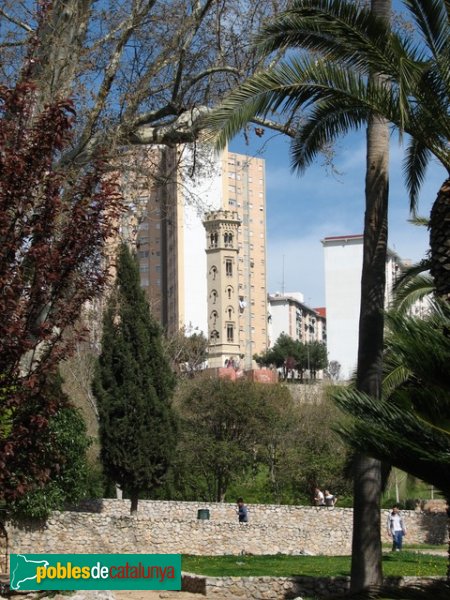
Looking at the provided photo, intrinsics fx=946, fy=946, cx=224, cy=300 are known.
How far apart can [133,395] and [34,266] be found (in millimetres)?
20466

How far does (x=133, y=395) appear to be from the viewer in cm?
2862

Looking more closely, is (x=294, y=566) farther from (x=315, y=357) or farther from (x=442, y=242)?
(x=315, y=357)

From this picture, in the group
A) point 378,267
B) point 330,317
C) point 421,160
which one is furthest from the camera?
point 330,317

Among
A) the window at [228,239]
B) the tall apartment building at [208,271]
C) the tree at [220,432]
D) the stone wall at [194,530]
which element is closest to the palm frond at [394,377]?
the stone wall at [194,530]

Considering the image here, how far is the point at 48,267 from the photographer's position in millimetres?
8367

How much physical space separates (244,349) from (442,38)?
113 meters

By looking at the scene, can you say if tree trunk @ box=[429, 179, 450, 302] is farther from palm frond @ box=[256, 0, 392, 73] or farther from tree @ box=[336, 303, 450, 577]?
tree @ box=[336, 303, 450, 577]

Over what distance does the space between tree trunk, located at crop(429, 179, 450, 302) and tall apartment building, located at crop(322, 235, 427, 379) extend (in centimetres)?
11107

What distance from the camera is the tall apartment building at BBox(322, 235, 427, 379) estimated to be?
122 metres

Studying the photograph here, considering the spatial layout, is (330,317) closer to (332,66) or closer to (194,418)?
(194,418)

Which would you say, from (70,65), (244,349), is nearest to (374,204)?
(70,65)
